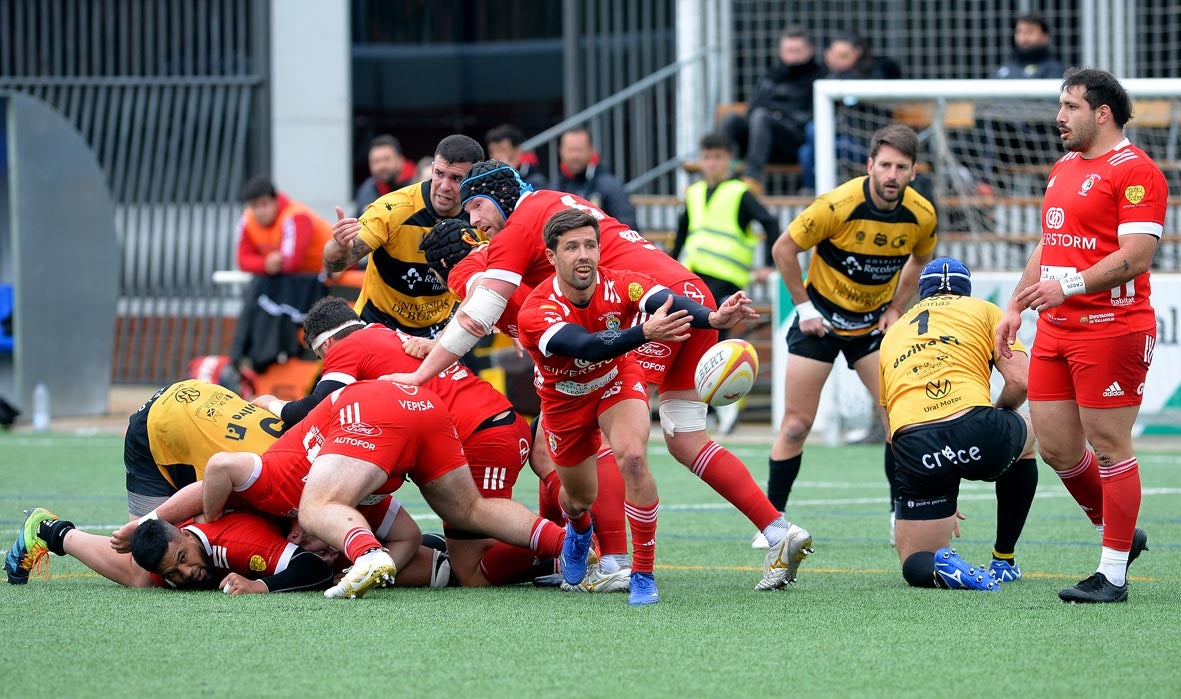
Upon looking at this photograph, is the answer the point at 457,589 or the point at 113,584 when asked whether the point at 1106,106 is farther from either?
the point at 113,584

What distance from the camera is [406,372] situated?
6848mm

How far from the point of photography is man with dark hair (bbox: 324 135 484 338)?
290 inches

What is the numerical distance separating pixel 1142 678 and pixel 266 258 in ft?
31.8

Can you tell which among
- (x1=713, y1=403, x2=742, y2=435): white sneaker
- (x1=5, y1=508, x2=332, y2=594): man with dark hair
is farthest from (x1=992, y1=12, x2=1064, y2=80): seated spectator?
(x1=5, y1=508, x2=332, y2=594): man with dark hair

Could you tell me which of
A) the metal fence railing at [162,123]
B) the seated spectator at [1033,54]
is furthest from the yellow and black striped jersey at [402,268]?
the metal fence railing at [162,123]

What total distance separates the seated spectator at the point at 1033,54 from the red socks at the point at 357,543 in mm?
9706

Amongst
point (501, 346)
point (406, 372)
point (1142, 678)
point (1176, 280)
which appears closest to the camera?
point (1142, 678)

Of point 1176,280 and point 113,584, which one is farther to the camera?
point 1176,280

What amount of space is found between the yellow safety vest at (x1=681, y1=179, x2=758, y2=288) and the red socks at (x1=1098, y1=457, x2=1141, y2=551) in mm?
5761

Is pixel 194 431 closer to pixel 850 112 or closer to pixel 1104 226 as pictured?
pixel 1104 226

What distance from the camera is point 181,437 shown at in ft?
22.0

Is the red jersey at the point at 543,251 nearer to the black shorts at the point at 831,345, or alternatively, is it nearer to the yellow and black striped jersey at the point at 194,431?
the yellow and black striped jersey at the point at 194,431

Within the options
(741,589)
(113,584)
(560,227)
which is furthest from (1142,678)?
(113,584)

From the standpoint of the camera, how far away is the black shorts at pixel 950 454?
6113 mm
